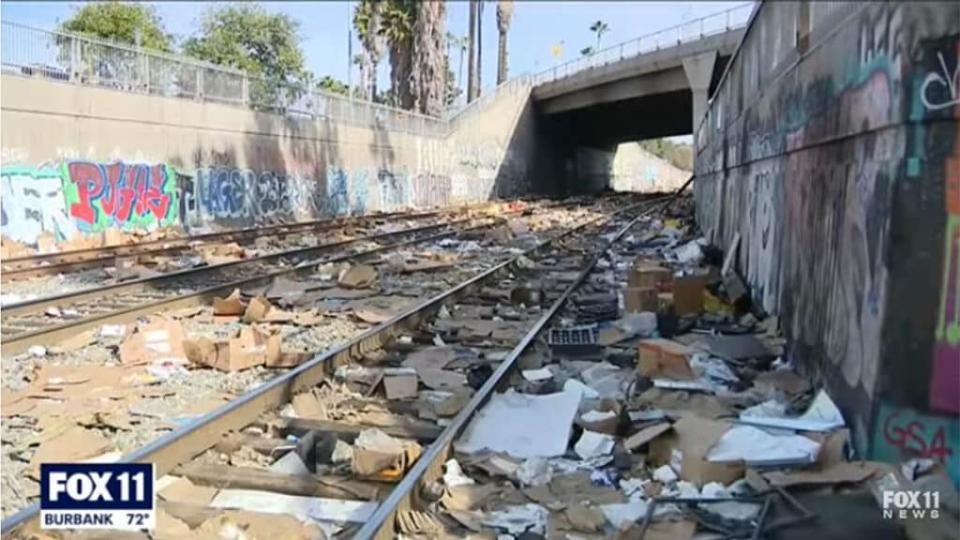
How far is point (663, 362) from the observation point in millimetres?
7809

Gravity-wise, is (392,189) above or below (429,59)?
below

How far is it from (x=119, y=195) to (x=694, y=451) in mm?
19037

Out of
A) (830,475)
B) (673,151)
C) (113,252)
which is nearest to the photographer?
(830,475)

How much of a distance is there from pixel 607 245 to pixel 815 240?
13899mm

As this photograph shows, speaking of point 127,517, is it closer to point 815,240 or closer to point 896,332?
point 896,332

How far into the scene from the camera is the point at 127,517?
15.5ft

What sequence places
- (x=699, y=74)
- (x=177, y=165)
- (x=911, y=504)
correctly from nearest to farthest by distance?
(x=911, y=504)
(x=177, y=165)
(x=699, y=74)

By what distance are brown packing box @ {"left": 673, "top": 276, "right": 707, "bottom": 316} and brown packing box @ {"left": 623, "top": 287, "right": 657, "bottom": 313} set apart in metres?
0.30

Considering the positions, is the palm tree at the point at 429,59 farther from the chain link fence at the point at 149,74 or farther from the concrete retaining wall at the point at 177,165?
the chain link fence at the point at 149,74

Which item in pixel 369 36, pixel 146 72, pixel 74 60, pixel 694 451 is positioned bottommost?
pixel 694 451

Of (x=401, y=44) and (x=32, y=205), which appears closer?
(x=32, y=205)

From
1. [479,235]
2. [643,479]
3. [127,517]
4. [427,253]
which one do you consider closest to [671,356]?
[643,479]

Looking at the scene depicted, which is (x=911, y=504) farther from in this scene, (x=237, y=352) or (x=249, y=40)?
(x=249, y=40)

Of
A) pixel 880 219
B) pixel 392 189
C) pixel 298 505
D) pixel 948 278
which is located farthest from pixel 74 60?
pixel 948 278
